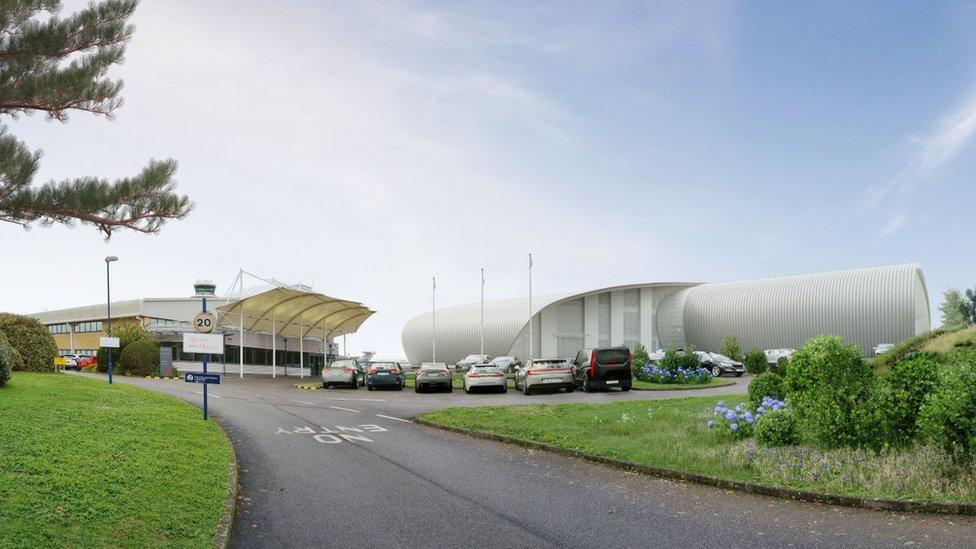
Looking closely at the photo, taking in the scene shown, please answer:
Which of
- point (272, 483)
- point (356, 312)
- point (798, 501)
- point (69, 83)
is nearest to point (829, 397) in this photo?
point (798, 501)

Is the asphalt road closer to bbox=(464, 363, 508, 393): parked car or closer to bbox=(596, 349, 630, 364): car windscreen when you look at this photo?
bbox=(596, 349, 630, 364): car windscreen

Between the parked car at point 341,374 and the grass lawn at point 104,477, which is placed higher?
the grass lawn at point 104,477

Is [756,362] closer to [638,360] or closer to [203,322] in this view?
[638,360]

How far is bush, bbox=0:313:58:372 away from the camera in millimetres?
26344

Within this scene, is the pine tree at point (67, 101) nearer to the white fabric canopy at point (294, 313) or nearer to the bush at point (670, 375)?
the bush at point (670, 375)

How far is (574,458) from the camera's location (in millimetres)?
12047

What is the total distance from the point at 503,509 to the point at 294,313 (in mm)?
43390

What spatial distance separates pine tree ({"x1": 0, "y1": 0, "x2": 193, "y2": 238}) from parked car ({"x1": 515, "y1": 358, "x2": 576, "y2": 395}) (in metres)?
17.9

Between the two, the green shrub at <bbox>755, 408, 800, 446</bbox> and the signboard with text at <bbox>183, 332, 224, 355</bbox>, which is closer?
the green shrub at <bbox>755, 408, 800, 446</bbox>

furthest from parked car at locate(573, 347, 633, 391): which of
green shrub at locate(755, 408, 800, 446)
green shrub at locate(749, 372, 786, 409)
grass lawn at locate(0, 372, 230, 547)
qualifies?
grass lawn at locate(0, 372, 230, 547)

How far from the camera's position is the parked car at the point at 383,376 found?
3322cm

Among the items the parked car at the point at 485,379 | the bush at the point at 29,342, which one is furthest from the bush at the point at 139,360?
the parked car at the point at 485,379

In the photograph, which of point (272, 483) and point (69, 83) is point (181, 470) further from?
point (69, 83)

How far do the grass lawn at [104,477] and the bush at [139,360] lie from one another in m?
30.9
